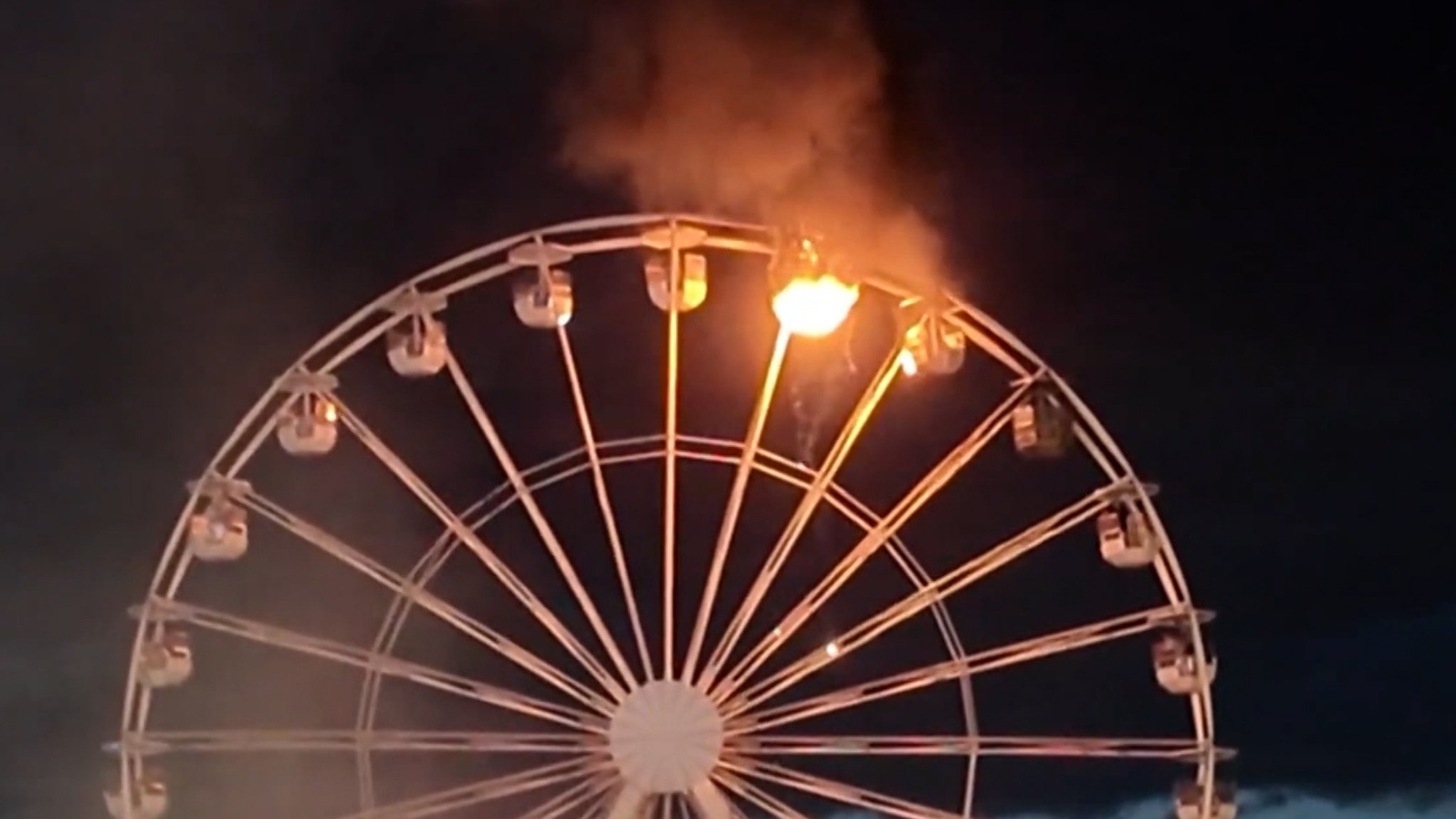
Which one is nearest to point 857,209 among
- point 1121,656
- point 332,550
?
point 332,550

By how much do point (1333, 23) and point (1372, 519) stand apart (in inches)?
70.2

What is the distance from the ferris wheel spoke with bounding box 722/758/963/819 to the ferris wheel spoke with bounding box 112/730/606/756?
333mm

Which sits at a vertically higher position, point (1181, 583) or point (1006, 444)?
point (1006, 444)

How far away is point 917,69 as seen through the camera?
17.8 ft

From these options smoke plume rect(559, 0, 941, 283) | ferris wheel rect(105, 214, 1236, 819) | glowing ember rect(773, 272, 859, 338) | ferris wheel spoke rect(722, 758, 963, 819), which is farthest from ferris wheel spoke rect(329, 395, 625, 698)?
smoke plume rect(559, 0, 941, 283)

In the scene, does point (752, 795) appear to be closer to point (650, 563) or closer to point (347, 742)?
point (347, 742)

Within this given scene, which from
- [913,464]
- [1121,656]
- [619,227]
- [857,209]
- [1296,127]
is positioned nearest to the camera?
[619,227]

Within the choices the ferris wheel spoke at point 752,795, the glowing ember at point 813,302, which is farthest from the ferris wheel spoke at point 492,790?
the glowing ember at point 813,302

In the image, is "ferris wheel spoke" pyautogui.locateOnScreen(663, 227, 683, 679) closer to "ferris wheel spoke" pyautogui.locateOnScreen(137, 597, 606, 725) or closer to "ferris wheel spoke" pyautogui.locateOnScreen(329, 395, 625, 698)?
"ferris wheel spoke" pyautogui.locateOnScreen(329, 395, 625, 698)

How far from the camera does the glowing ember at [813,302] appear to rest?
4207 millimetres

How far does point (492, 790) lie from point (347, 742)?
0.39 m

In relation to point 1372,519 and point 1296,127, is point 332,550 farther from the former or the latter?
point 1372,519

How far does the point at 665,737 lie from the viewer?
4.43 metres

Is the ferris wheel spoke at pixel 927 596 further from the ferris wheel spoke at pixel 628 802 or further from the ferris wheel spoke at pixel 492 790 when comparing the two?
the ferris wheel spoke at pixel 492 790
